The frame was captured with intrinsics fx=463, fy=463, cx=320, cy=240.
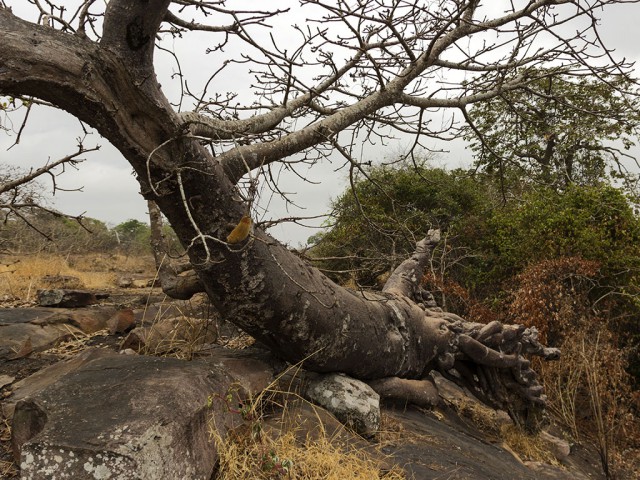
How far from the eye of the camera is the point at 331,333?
3.40 m

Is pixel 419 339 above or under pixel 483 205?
under

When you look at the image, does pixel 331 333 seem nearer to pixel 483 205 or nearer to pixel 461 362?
pixel 461 362

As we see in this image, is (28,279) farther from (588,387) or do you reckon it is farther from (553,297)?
(588,387)

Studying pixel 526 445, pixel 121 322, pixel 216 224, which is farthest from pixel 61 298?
pixel 526 445

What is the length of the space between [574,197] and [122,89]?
25.2 ft

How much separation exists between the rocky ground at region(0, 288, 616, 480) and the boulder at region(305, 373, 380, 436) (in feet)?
0.32

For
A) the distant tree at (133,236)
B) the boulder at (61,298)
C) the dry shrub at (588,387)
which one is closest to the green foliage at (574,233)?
the dry shrub at (588,387)

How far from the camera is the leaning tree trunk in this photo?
2.15 metres

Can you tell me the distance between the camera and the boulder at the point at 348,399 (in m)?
3.28

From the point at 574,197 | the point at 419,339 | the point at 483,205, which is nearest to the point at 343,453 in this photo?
the point at 419,339

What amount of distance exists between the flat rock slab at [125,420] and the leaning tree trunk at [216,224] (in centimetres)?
59

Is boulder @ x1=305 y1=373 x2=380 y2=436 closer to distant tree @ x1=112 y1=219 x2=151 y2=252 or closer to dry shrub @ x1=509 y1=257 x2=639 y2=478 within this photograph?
dry shrub @ x1=509 y1=257 x2=639 y2=478

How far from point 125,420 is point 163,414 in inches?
6.9

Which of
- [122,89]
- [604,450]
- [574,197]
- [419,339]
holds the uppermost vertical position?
[574,197]
